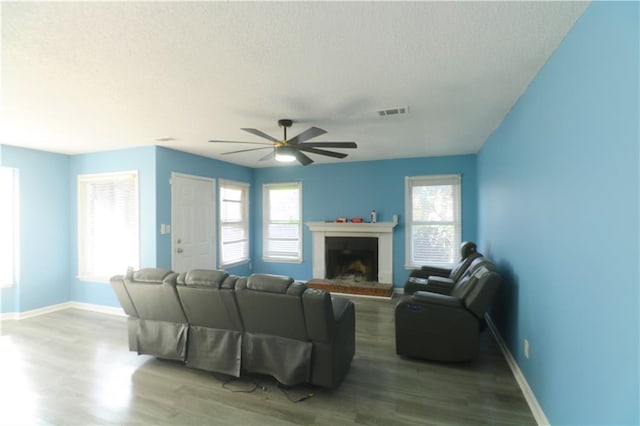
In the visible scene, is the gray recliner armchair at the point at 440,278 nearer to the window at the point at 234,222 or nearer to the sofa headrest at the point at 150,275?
the sofa headrest at the point at 150,275

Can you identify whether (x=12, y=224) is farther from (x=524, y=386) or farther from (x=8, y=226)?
(x=524, y=386)

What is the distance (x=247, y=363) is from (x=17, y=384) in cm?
212

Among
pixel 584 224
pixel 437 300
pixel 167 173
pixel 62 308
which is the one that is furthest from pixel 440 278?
pixel 62 308

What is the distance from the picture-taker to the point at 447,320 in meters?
2.87

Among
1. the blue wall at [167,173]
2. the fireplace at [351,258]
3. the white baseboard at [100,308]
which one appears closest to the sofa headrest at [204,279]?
the blue wall at [167,173]

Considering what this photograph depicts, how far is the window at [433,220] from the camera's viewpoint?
5.47 metres

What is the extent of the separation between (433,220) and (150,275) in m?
4.70

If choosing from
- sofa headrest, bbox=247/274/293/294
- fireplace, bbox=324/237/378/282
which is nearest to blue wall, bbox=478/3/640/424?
sofa headrest, bbox=247/274/293/294

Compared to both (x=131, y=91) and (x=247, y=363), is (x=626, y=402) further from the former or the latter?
(x=131, y=91)

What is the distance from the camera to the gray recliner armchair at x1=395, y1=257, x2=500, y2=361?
2.81 metres

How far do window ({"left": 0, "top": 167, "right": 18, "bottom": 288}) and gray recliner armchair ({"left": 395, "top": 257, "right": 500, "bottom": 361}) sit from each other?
5.72 m

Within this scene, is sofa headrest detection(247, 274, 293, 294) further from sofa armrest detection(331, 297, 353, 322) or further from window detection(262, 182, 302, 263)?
window detection(262, 182, 302, 263)

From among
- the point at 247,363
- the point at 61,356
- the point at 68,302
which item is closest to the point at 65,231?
the point at 68,302

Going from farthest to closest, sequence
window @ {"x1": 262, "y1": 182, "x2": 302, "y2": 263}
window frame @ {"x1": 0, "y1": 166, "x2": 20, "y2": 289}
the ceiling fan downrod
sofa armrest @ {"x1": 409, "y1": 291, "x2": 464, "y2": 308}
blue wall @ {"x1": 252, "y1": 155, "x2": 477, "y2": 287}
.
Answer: window @ {"x1": 262, "y1": 182, "x2": 302, "y2": 263} < blue wall @ {"x1": 252, "y1": 155, "x2": 477, "y2": 287} < window frame @ {"x1": 0, "y1": 166, "x2": 20, "y2": 289} < the ceiling fan downrod < sofa armrest @ {"x1": 409, "y1": 291, "x2": 464, "y2": 308}
